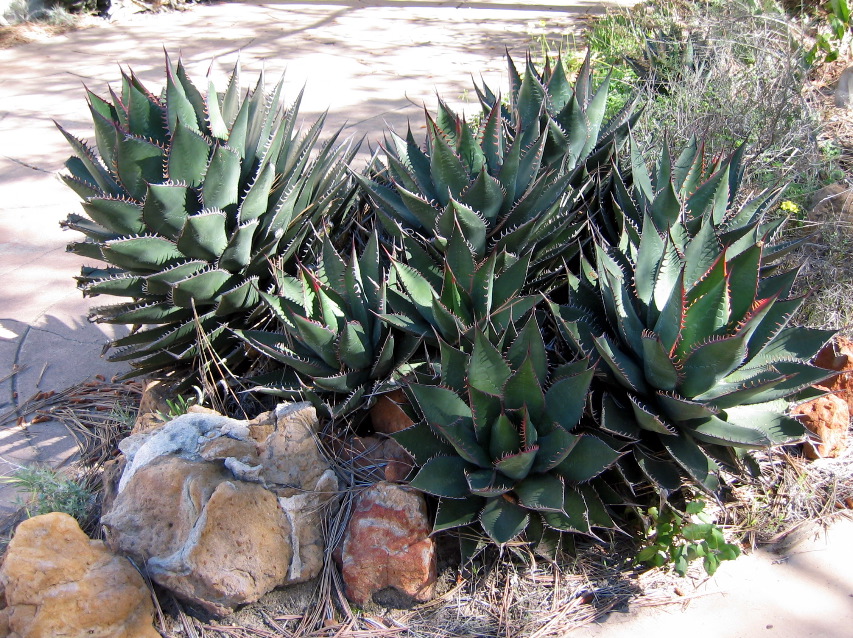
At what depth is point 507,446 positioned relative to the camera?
2.05m

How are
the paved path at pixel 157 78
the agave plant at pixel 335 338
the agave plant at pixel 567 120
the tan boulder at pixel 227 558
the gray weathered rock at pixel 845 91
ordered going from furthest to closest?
the gray weathered rock at pixel 845 91, the paved path at pixel 157 78, the agave plant at pixel 567 120, the agave plant at pixel 335 338, the tan boulder at pixel 227 558

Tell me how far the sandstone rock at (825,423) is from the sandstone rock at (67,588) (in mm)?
2327

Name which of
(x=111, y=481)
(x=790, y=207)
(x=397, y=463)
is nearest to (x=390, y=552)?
(x=397, y=463)

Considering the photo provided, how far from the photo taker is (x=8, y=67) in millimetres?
7207

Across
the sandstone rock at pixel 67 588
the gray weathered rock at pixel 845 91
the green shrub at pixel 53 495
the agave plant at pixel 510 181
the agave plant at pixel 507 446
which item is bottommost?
the green shrub at pixel 53 495

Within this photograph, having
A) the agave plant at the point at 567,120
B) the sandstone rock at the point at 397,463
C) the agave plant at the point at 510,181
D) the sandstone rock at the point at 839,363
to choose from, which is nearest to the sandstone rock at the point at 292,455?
the sandstone rock at the point at 397,463

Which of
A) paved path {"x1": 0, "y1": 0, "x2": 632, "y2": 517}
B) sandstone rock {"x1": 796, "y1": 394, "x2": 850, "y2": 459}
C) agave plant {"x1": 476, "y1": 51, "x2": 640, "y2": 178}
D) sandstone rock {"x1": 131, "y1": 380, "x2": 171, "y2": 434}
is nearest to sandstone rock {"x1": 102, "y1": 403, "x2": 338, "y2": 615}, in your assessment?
sandstone rock {"x1": 131, "y1": 380, "x2": 171, "y2": 434}

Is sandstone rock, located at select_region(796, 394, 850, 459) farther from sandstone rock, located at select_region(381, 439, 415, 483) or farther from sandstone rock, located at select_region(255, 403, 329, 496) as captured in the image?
sandstone rock, located at select_region(255, 403, 329, 496)

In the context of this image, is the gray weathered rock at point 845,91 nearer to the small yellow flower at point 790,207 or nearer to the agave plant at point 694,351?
the small yellow flower at point 790,207

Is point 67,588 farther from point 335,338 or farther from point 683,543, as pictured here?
point 683,543

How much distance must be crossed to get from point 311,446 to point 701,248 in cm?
146

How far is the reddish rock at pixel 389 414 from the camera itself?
250 cm

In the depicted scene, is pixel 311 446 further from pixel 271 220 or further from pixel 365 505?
pixel 271 220

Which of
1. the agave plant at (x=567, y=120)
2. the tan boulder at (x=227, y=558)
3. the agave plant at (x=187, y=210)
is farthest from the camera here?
the agave plant at (x=567, y=120)
